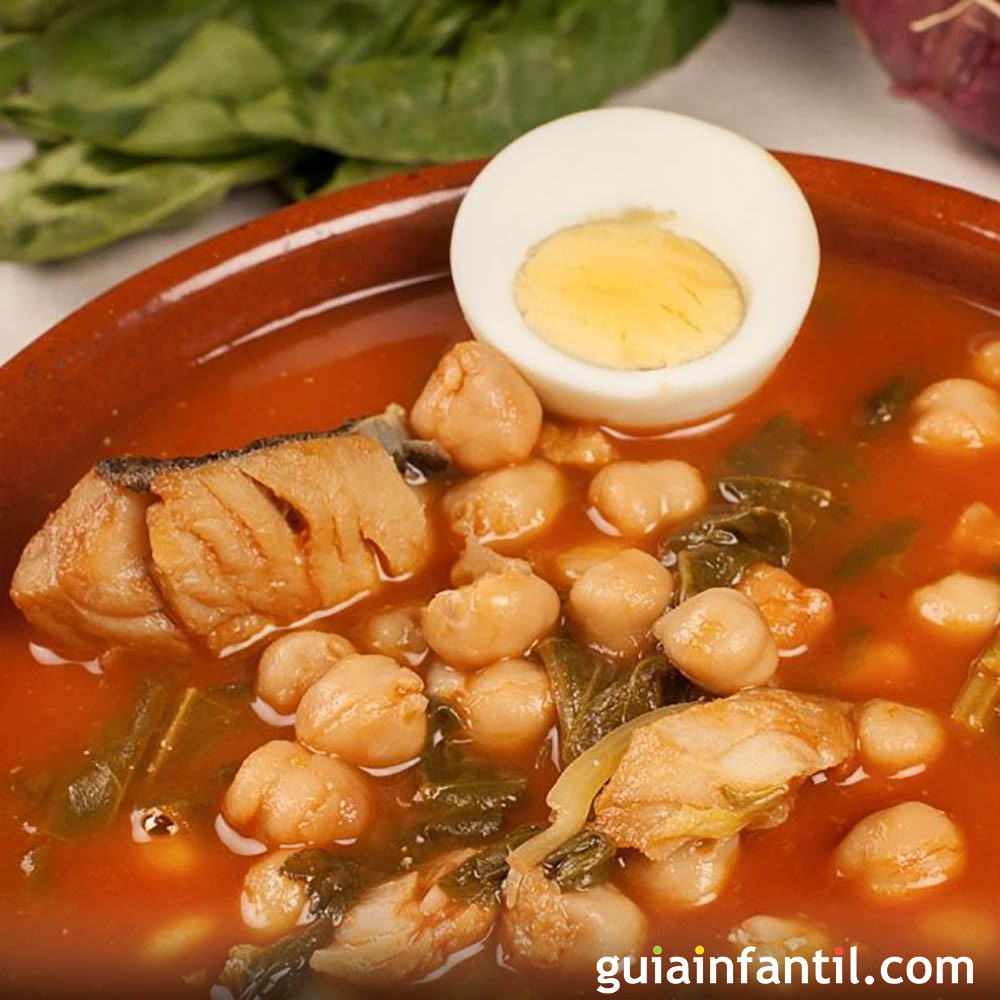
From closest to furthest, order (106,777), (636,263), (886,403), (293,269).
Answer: (106,777)
(886,403)
(636,263)
(293,269)

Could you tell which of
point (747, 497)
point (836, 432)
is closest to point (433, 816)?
point (747, 497)

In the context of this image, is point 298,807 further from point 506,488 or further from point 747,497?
point 747,497

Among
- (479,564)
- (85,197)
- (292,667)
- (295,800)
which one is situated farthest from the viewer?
(85,197)

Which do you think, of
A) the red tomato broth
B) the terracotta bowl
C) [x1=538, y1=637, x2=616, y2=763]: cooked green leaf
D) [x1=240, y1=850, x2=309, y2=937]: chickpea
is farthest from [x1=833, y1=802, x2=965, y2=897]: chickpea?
the terracotta bowl

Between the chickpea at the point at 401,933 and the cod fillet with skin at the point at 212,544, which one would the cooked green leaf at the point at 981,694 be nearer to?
the chickpea at the point at 401,933

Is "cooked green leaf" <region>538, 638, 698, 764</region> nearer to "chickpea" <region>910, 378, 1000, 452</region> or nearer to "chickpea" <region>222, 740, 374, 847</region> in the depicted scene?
"chickpea" <region>222, 740, 374, 847</region>

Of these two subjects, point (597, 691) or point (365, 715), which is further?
point (597, 691)

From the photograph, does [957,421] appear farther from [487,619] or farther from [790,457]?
[487,619]

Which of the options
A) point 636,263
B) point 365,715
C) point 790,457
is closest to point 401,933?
point 365,715
